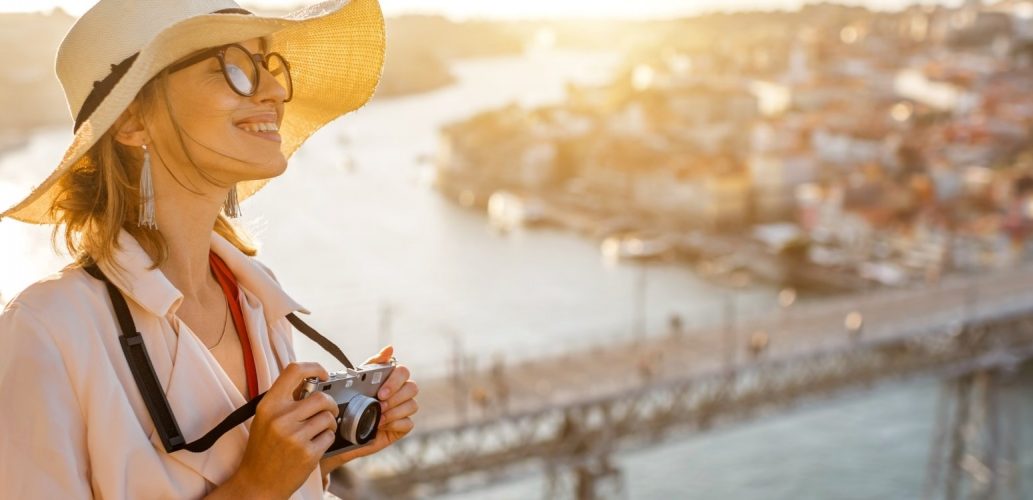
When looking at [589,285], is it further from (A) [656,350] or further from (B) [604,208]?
(A) [656,350]

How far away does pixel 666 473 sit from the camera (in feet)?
26.2

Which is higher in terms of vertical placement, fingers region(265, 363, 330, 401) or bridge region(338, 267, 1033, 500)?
fingers region(265, 363, 330, 401)

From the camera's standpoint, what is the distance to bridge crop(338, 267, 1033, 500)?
6664 millimetres

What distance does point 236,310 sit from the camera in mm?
555

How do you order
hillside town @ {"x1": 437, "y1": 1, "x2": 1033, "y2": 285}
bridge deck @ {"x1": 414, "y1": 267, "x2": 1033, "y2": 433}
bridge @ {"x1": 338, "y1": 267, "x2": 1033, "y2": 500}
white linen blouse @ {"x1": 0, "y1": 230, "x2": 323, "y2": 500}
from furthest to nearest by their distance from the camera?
1. hillside town @ {"x1": 437, "y1": 1, "x2": 1033, "y2": 285}
2. bridge deck @ {"x1": 414, "y1": 267, "x2": 1033, "y2": 433}
3. bridge @ {"x1": 338, "y1": 267, "x2": 1033, "y2": 500}
4. white linen blouse @ {"x1": 0, "y1": 230, "x2": 323, "y2": 500}

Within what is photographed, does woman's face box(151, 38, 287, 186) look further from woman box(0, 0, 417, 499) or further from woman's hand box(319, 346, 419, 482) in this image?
woman's hand box(319, 346, 419, 482)

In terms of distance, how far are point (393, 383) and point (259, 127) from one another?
13 centimetres

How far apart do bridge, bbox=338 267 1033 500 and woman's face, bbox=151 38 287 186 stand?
5776 mm

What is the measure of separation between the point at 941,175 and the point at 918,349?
1019cm

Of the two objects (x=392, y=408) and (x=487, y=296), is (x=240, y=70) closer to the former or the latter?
(x=392, y=408)

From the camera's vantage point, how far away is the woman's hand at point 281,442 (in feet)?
1.54

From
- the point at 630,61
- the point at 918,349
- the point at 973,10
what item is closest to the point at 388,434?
the point at 918,349

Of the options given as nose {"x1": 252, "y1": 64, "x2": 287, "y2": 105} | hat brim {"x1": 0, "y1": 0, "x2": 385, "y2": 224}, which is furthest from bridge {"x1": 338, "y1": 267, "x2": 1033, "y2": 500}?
nose {"x1": 252, "y1": 64, "x2": 287, "y2": 105}

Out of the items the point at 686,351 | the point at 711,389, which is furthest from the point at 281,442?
the point at 711,389
